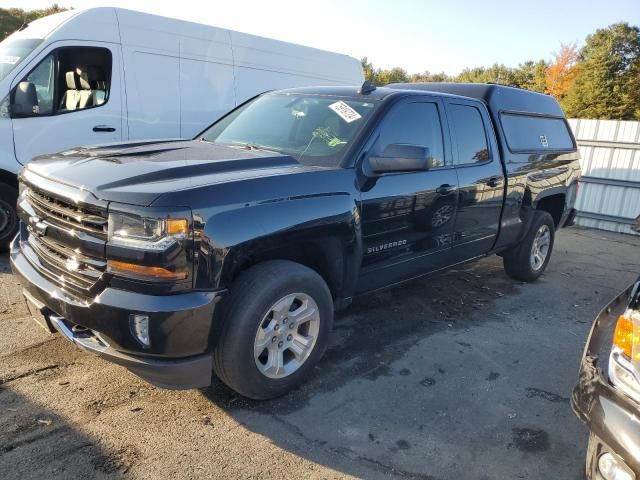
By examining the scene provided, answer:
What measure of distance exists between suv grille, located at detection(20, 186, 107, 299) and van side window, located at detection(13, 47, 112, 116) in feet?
10.1

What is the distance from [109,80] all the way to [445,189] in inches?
173

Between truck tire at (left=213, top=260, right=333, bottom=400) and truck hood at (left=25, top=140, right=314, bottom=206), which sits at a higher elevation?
truck hood at (left=25, top=140, right=314, bottom=206)

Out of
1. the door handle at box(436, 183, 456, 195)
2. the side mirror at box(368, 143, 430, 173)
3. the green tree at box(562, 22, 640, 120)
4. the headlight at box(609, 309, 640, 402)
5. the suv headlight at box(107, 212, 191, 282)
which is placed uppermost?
the green tree at box(562, 22, 640, 120)

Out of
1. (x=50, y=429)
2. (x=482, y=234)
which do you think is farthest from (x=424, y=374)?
(x=50, y=429)

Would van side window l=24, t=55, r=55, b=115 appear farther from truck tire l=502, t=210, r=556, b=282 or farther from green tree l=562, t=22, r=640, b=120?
green tree l=562, t=22, r=640, b=120

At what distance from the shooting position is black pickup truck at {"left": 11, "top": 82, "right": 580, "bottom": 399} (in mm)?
2416

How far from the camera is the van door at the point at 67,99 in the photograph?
5395 millimetres

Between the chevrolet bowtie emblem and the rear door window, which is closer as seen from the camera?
the chevrolet bowtie emblem

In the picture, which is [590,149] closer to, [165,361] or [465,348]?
[465,348]

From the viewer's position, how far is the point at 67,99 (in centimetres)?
577

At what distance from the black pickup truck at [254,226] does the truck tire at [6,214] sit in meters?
2.58

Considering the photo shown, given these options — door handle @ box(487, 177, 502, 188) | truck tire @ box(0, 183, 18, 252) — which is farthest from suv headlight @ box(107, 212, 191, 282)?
truck tire @ box(0, 183, 18, 252)

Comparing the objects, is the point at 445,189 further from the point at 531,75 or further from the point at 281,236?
the point at 531,75

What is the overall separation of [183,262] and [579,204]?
10539 millimetres
